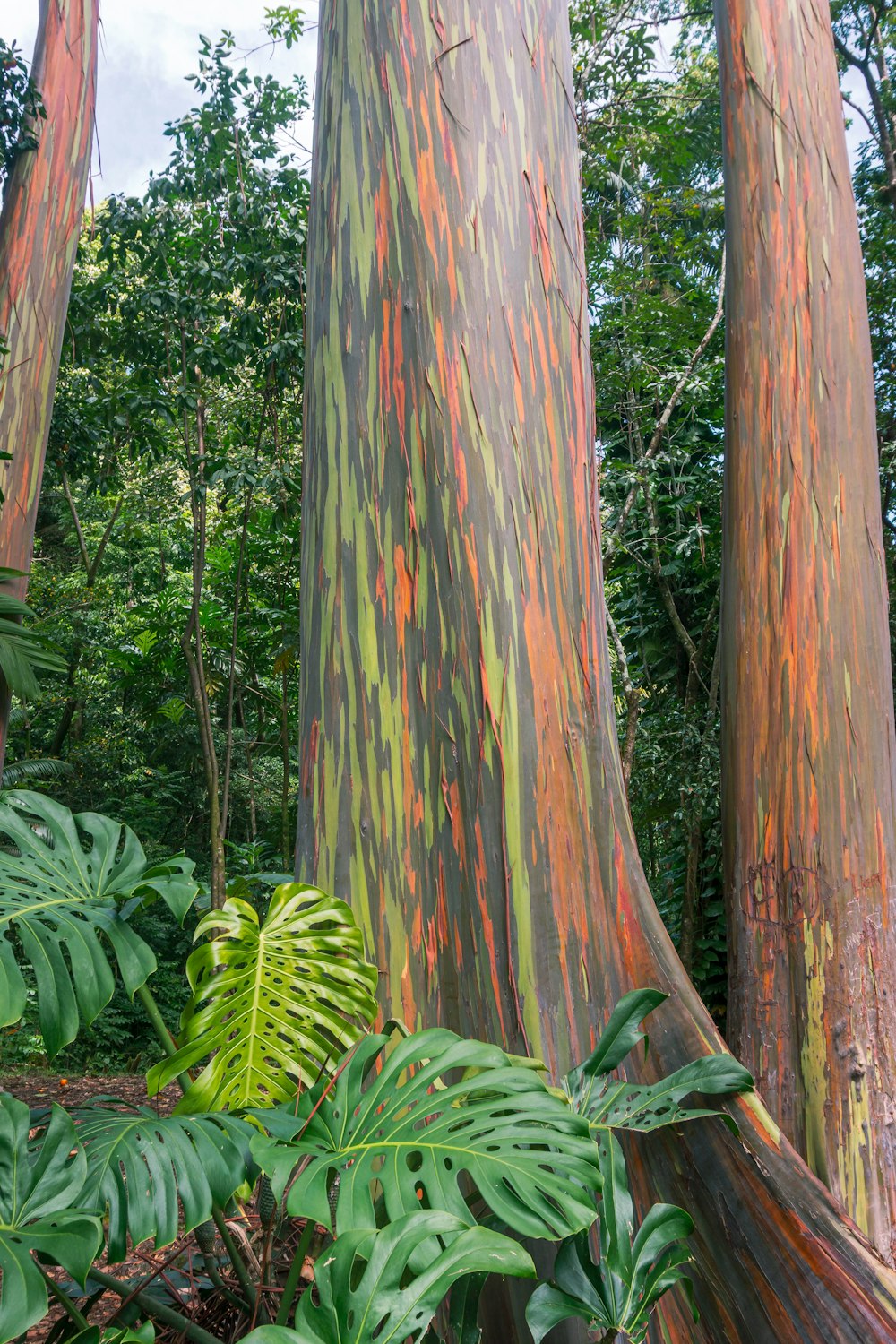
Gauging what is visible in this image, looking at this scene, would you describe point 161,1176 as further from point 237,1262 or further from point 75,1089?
point 75,1089

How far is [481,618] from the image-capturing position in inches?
62.1

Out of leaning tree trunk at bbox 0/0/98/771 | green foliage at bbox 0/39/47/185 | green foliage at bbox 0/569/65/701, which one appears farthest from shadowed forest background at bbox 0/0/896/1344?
green foliage at bbox 0/39/47/185

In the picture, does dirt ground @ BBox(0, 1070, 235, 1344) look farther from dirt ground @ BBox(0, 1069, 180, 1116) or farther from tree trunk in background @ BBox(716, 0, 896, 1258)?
tree trunk in background @ BBox(716, 0, 896, 1258)

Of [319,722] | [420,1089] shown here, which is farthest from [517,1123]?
[319,722]

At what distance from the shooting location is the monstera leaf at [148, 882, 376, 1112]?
1.22m

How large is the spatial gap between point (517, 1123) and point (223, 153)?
7.19 metres

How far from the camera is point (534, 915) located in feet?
4.85

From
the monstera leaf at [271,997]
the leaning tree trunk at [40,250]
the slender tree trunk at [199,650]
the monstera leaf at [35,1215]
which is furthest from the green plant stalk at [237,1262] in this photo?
the slender tree trunk at [199,650]

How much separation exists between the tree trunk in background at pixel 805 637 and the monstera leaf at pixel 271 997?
1.13 metres

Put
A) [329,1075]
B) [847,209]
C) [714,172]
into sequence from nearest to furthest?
[329,1075] → [847,209] → [714,172]

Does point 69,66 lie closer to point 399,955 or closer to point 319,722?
point 319,722

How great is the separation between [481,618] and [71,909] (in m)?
0.76

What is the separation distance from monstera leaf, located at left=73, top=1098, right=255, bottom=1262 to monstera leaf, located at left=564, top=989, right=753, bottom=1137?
1.47 ft

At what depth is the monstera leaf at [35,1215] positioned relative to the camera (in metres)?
0.78
